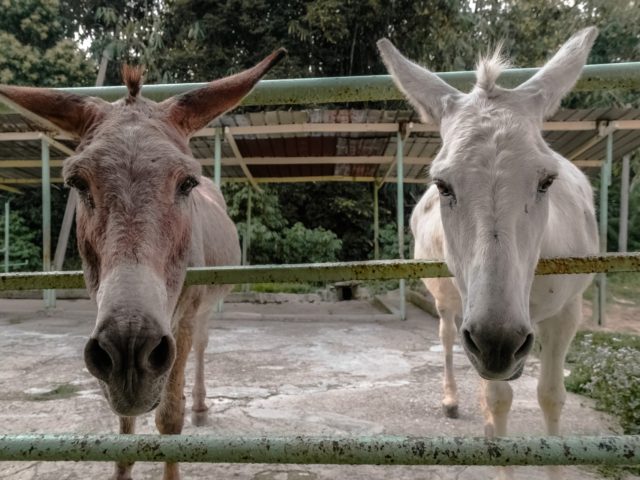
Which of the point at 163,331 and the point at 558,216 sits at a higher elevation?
the point at 558,216

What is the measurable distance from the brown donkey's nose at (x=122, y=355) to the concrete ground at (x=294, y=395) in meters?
2.06

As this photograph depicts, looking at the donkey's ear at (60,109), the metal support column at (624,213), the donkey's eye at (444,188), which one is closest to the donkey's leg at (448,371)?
the donkey's eye at (444,188)

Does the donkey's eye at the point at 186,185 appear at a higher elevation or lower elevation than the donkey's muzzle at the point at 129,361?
higher

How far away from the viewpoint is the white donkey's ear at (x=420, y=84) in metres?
2.17

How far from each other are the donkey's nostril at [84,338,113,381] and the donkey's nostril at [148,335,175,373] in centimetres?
11

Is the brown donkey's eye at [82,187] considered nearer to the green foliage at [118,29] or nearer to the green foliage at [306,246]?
the green foliage at [306,246]

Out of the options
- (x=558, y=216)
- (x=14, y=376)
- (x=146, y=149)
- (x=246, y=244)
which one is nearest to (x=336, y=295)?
(x=246, y=244)

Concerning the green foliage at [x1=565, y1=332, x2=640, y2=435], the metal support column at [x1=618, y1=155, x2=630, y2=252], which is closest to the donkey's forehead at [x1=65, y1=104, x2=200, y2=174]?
the green foliage at [x1=565, y1=332, x2=640, y2=435]

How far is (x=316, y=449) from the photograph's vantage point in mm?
1107

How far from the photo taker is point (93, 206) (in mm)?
1756

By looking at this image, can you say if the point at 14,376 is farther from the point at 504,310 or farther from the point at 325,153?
the point at 325,153

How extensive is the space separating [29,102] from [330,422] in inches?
127

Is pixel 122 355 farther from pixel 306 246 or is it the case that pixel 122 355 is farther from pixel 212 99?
pixel 306 246

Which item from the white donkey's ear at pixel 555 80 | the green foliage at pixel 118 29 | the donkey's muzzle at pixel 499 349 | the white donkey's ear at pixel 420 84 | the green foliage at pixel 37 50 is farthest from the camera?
the green foliage at pixel 118 29
